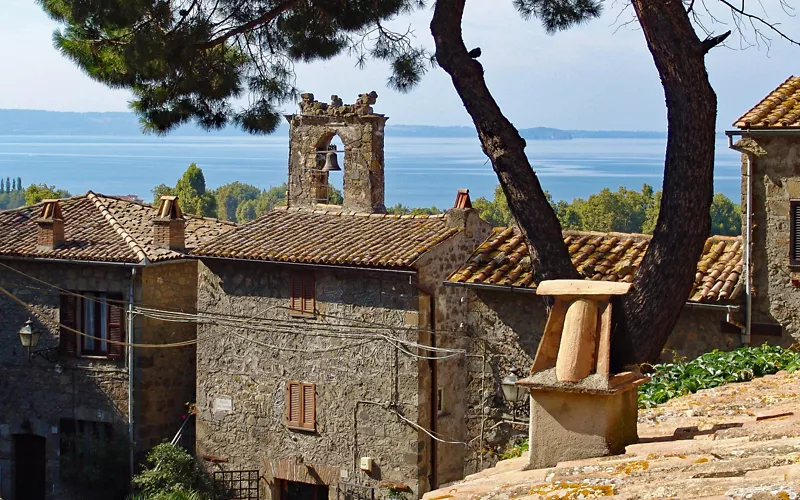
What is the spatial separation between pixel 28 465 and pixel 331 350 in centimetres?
743

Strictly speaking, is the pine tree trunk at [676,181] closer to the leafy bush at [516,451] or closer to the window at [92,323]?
the leafy bush at [516,451]

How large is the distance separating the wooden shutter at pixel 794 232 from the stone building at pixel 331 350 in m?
5.25

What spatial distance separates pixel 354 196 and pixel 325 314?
349cm

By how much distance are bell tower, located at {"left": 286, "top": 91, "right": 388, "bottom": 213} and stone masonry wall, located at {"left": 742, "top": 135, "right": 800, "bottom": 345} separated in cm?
868

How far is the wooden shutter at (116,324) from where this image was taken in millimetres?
22141

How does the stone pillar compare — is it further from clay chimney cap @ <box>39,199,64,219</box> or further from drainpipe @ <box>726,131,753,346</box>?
clay chimney cap @ <box>39,199,64,219</box>

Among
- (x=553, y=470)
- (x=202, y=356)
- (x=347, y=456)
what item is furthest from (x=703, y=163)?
(x=202, y=356)

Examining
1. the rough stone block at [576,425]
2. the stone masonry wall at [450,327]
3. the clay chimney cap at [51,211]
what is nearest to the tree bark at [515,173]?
the rough stone block at [576,425]

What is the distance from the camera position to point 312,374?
20.1 metres

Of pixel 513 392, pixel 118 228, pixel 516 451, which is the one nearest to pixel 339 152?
pixel 118 228

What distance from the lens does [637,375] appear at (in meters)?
6.23

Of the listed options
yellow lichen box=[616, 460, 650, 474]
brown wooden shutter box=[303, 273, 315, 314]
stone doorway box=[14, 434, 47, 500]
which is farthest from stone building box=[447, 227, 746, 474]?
yellow lichen box=[616, 460, 650, 474]

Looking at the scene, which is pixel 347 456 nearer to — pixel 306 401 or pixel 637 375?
pixel 306 401

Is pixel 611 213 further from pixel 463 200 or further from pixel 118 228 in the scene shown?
pixel 463 200
